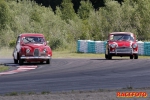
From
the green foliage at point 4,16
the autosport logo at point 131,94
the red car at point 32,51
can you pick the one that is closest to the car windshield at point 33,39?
the red car at point 32,51

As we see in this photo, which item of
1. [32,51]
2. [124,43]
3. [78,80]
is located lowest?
[78,80]

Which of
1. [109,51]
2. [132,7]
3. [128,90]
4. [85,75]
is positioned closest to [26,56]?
[109,51]

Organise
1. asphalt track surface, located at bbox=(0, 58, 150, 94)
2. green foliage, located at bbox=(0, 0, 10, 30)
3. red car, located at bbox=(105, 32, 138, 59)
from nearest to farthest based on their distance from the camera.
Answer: asphalt track surface, located at bbox=(0, 58, 150, 94) → red car, located at bbox=(105, 32, 138, 59) → green foliage, located at bbox=(0, 0, 10, 30)

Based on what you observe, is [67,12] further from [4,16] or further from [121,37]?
[121,37]

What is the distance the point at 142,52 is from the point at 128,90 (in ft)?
77.8

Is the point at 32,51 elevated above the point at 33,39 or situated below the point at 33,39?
below

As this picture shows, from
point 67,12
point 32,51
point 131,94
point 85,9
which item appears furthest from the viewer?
point 85,9

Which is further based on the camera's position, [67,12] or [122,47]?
[67,12]

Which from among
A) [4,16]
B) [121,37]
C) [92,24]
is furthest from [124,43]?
[4,16]

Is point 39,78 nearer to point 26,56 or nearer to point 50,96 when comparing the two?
point 50,96

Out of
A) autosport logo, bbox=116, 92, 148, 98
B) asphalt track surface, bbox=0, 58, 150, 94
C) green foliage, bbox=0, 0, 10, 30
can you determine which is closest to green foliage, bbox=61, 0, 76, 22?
green foliage, bbox=0, 0, 10, 30

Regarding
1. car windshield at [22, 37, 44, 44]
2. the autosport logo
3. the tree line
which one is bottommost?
the autosport logo

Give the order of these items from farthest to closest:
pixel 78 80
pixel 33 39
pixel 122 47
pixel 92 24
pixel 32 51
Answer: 1. pixel 92 24
2. pixel 122 47
3. pixel 33 39
4. pixel 32 51
5. pixel 78 80

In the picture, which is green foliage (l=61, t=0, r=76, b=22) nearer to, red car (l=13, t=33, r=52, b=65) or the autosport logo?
red car (l=13, t=33, r=52, b=65)
